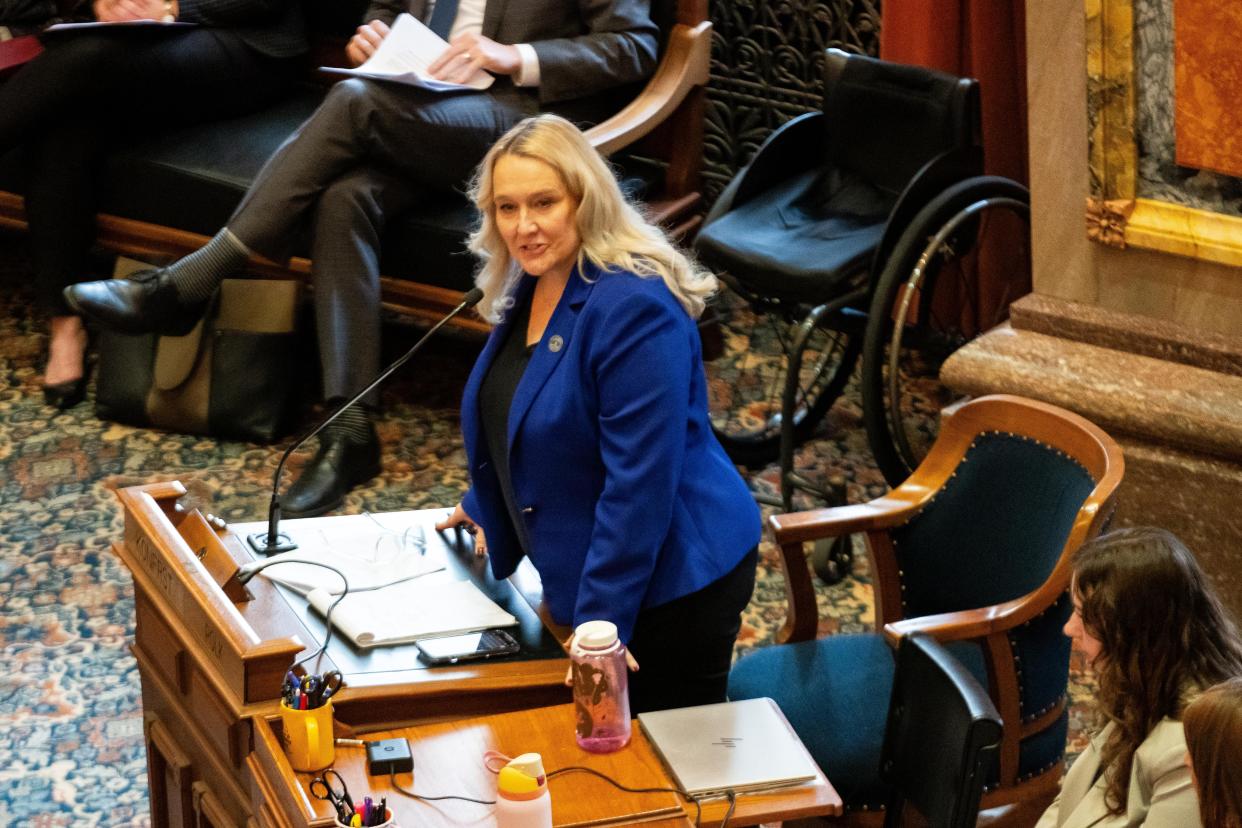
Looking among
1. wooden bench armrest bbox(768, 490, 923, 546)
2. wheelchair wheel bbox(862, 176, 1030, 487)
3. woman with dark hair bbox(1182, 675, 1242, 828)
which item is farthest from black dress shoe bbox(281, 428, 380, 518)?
woman with dark hair bbox(1182, 675, 1242, 828)

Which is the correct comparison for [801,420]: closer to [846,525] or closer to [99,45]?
[846,525]

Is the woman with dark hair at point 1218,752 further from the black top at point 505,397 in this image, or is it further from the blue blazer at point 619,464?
the black top at point 505,397

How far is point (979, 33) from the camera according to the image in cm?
461

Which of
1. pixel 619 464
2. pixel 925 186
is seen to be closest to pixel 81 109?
pixel 925 186

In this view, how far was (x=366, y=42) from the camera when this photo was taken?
473 centimetres

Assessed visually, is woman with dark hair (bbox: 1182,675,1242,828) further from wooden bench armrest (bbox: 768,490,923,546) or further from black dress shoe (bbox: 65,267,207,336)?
black dress shoe (bbox: 65,267,207,336)

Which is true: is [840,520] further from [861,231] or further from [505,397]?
[861,231]

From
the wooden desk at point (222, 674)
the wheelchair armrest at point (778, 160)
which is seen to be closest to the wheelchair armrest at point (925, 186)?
the wheelchair armrest at point (778, 160)

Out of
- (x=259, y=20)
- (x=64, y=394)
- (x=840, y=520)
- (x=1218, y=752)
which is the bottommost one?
(x=64, y=394)

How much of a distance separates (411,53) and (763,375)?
139 centimetres

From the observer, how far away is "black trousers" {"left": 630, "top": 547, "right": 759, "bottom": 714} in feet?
8.89

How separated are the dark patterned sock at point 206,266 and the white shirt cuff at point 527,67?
0.87 meters

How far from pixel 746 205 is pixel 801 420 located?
2.21 ft

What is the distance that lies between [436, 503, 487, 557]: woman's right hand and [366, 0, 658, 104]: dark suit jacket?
1.99 metres
